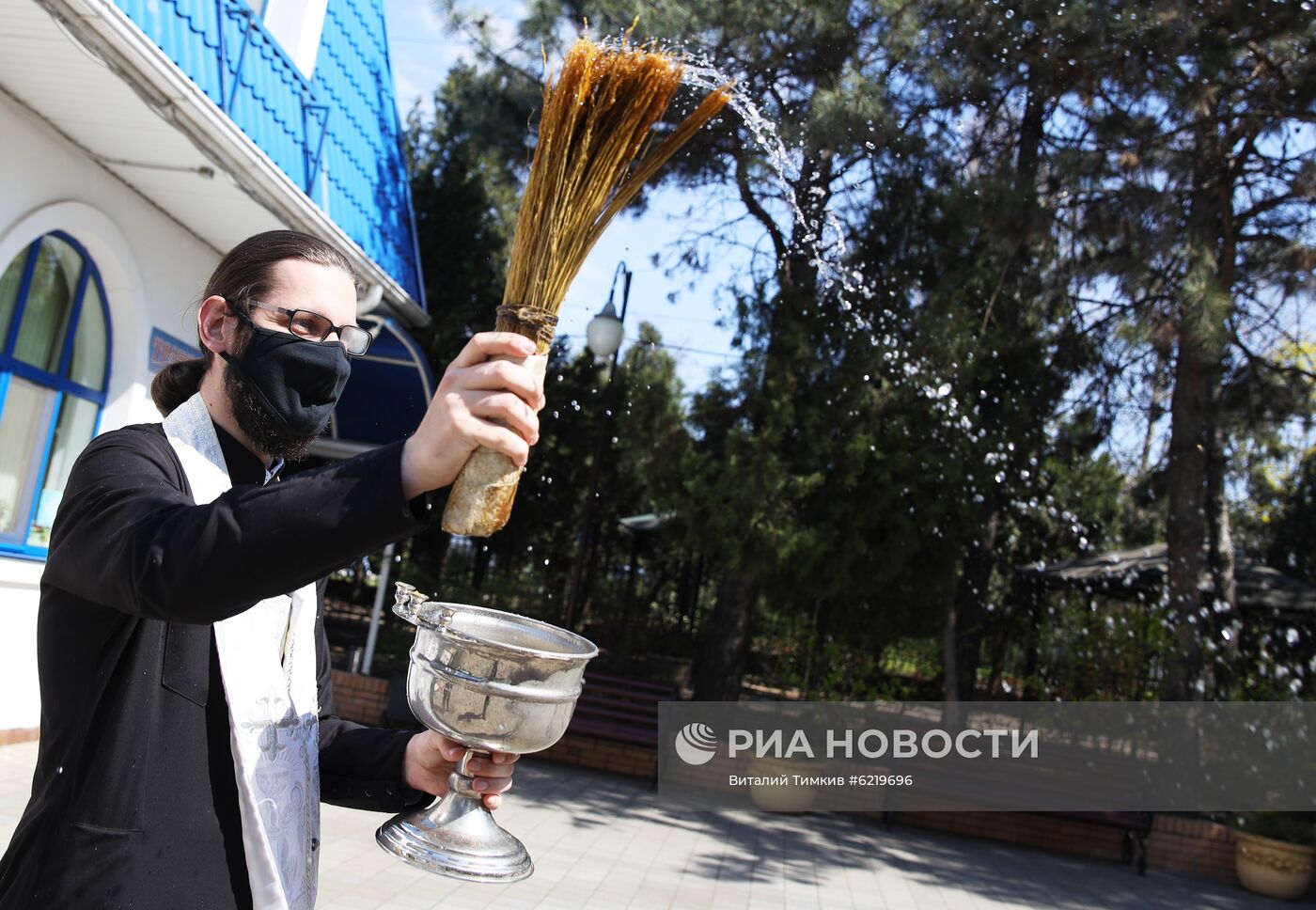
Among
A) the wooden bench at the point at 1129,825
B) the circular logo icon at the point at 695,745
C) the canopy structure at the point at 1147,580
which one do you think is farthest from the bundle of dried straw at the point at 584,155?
the canopy structure at the point at 1147,580

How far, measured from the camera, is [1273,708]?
10.4m

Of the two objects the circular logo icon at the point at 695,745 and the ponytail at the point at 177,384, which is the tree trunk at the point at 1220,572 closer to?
the circular logo icon at the point at 695,745

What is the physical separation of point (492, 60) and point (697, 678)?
709 centimetres

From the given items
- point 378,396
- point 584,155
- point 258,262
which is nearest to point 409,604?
point 258,262

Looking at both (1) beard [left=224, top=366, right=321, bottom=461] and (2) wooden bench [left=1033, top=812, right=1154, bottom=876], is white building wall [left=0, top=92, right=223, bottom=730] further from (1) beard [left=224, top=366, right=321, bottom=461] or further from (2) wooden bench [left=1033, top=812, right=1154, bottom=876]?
(2) wooden bench [left=1033, top=812, right=1154, bottom=876]

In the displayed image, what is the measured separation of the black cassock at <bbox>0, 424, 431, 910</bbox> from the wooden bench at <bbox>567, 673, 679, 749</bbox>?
9062mm

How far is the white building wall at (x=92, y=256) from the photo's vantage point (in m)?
5.66

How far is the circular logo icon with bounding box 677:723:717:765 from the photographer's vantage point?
10.5 metres

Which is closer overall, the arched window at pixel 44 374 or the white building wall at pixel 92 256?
the white building wall at pixel 92 256

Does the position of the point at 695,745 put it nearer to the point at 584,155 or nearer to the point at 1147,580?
the point at 1147,580

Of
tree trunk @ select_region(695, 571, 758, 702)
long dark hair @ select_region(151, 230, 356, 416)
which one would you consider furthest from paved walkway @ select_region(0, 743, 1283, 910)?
long dark hair @ select_region(151, 230, 356, 416)

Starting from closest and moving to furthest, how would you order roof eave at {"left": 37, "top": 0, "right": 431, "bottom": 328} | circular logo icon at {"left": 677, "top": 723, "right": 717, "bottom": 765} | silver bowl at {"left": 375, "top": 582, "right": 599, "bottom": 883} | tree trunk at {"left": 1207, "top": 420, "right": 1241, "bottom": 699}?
silver bowl at {"left": 375, "top": 582, "right": 599, "bottom": 883}
roof eave at {"left": 37, "top": 0, "right": 431, "bottom": 328}
circular logo icon at {"left": 677, "top": 723, "right": 717, "bottom": 765}
tree trunk at {"left": 1207, "top": 420, "right": 1241, "bottom": 699}

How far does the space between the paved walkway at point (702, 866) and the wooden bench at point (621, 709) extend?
44 centimetres

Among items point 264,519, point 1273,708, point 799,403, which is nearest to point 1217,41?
point 799,403
